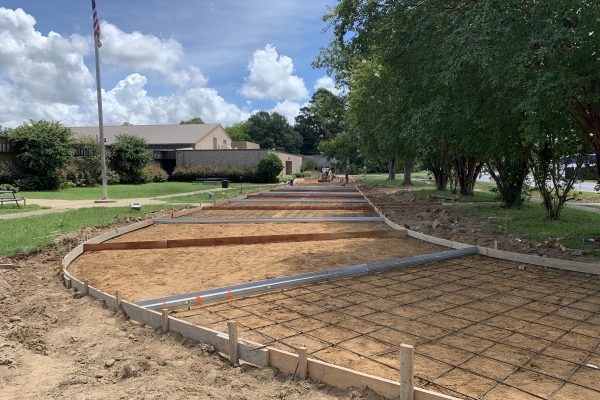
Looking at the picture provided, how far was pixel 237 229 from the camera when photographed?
12016mm

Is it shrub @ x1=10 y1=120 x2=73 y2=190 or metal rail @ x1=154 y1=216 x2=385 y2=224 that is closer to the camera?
metal rail @ x1=154 y1=216 x2=385 y2=224

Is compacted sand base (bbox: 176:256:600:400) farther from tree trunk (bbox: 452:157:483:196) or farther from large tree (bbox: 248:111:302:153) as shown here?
large tree (bbox: 248:111:302:153)

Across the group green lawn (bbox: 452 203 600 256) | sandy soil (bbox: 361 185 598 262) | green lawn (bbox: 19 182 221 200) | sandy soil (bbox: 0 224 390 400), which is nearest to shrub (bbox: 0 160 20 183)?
green lawn (bbox: 19 182 221 200)

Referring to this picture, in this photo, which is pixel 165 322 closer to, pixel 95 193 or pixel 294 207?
pixel 294 207

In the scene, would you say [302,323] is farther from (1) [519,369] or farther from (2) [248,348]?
(1) [519,369]

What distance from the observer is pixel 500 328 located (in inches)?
179

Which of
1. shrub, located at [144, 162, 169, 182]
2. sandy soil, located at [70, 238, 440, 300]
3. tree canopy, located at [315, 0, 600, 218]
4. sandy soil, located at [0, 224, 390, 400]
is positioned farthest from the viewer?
shrub, located at [144, 162, 169, 182]

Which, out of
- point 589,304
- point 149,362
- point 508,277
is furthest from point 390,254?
point 149,362

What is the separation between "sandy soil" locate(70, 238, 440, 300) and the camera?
21.1 feet

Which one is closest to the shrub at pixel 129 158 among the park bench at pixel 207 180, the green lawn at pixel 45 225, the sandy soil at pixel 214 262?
the park bench at pixel 207 180

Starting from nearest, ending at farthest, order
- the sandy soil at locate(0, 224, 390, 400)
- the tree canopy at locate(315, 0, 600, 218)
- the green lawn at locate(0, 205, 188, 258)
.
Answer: the sandy soil at locate(0, 224, 390, 400)
the tree canopy at locate(315, 0, 600, 218)
the green lawn at locate(0, 205, 188, 258)

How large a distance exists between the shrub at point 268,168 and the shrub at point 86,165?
42.1 feet

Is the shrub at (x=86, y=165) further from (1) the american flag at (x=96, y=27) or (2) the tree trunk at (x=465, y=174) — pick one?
(2) the tree trunk at (x=465, y=174)

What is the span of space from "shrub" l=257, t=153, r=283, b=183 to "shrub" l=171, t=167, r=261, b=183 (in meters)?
0.53
